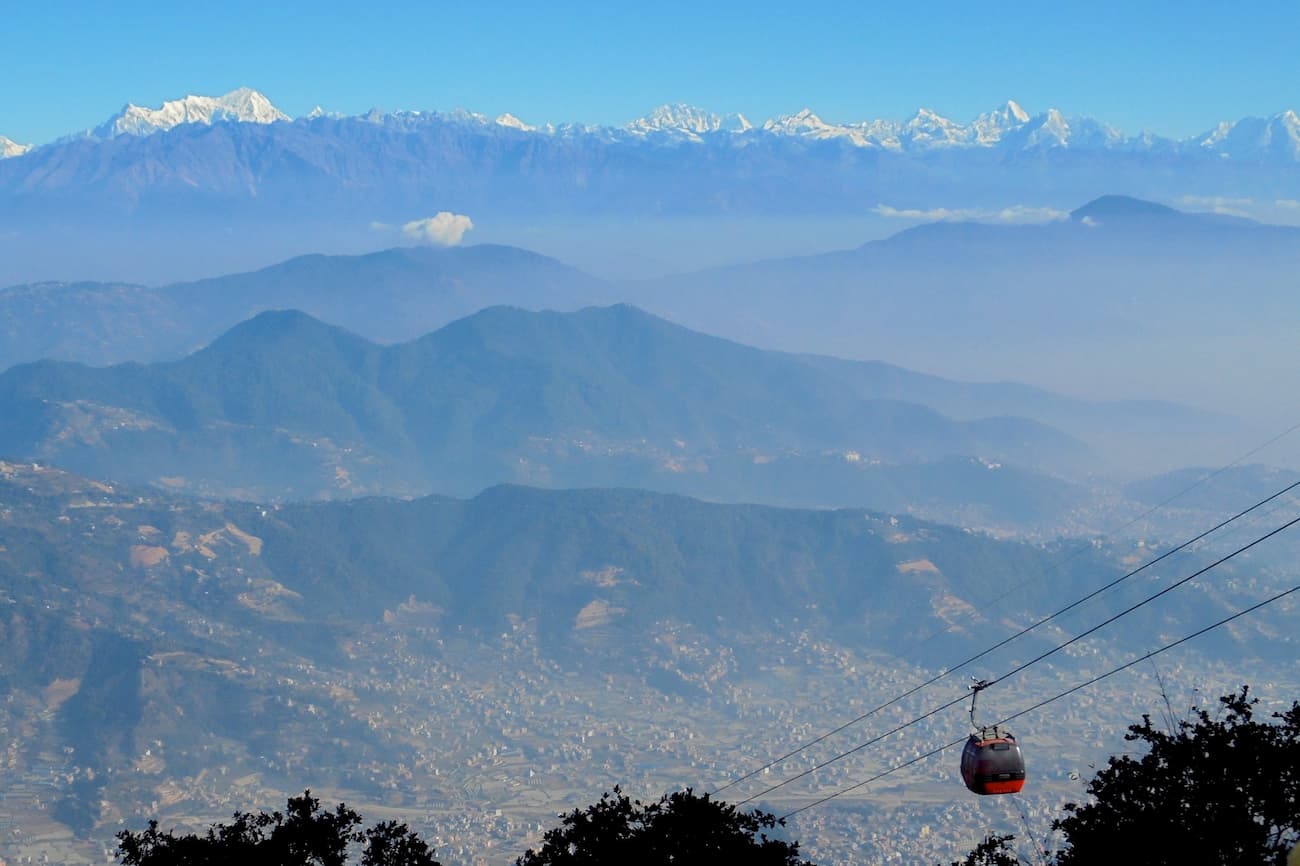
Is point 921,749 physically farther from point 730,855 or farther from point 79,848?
point 730,855

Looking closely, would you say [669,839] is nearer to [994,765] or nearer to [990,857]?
[990,857]

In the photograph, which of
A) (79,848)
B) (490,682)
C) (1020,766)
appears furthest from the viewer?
(490,682)

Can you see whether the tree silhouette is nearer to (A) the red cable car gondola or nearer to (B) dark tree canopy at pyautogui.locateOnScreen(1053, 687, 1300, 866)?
(B) dark tree canopy at pyautogui.locateOnScreen(1053, 687, 1300, 866)

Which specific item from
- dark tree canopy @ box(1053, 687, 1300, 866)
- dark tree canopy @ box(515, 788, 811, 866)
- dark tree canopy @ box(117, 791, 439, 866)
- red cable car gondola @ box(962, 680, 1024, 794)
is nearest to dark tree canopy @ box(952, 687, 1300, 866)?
dark tree canopy @ box(1053, 687, 1300, 866)

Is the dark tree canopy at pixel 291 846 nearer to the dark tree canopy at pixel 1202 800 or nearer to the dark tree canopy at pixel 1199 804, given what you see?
the dark tree canopy at pixel 1199 804

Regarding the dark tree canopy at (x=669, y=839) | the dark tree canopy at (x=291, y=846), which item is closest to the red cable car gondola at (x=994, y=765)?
the dark tree canopy at (x=669, y=839)

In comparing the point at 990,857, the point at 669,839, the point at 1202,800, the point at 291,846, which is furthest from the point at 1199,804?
the point at 291,846

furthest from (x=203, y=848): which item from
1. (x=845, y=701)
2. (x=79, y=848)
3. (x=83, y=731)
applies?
(x=845, y=701)
